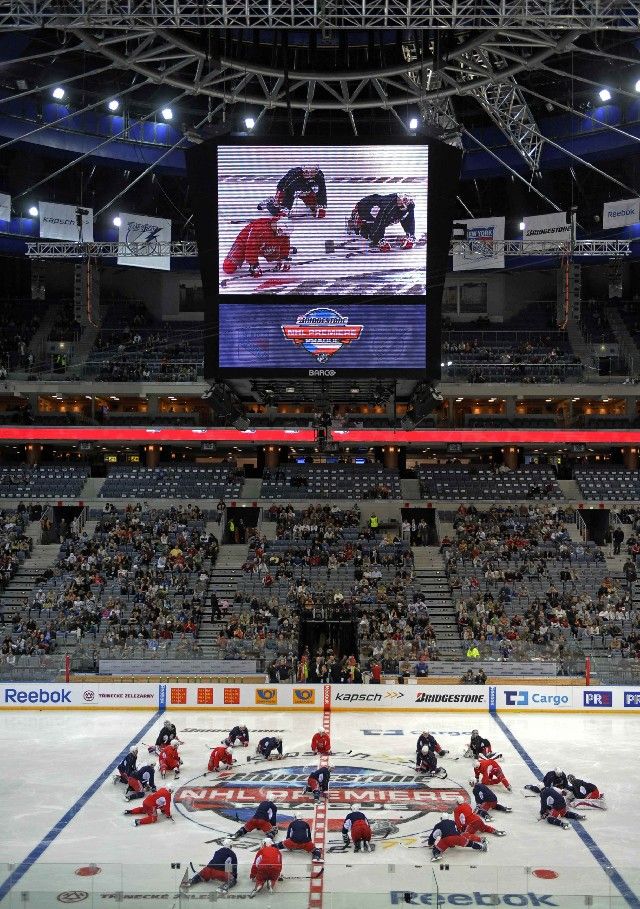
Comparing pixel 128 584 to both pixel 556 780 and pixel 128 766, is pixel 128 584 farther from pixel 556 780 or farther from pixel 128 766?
pixel 556 780

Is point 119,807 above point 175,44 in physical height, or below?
below

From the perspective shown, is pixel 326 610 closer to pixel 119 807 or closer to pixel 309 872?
pixel 119 807

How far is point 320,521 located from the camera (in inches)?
1718

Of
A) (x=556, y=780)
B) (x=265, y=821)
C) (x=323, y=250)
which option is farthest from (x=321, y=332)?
(x=265, y=821)

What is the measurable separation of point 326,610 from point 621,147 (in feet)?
71.3

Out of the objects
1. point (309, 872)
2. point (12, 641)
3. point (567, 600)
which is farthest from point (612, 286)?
point (309, 872)

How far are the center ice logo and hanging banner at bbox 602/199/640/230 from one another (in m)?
24.9

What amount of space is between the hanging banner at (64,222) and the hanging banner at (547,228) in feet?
53.8

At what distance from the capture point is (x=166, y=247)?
40844 millimetres

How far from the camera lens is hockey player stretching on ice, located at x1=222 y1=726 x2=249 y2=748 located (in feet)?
79.3

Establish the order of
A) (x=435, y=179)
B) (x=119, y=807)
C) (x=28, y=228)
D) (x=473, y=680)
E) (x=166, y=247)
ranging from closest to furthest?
1. (x=119, y=807)
2. (x=435, y=179)
3. (x=473, y=680)
4. (x=166, y=247)
5. (x=28, y=228)

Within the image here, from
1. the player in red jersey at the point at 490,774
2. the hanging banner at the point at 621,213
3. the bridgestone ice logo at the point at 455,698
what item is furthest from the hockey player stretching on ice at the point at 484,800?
the hanging banner at the point at 621,213

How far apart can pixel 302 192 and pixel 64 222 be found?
16.1 m

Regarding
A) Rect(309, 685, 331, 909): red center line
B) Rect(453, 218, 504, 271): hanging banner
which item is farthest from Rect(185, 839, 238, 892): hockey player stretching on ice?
Rect(453, 218, 504, 271): hanging banner
